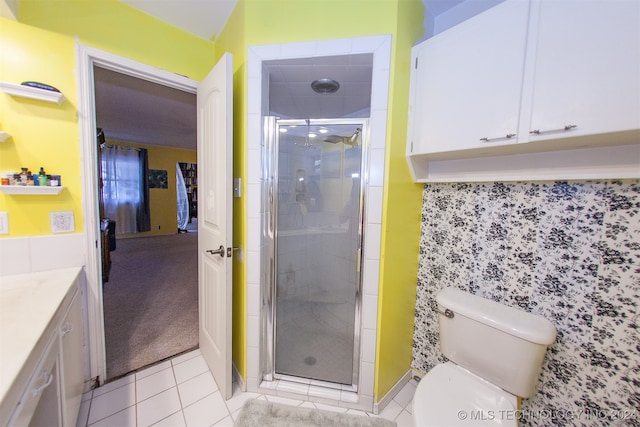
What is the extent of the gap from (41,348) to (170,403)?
37.8 inches

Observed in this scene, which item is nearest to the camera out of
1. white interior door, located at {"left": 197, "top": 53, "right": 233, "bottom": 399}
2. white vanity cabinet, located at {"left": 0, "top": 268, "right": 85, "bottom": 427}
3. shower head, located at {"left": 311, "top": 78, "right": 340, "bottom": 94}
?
white vanity cabinet, located at {"left": 0, "top": 268, "right": 85, "bottom": 427}

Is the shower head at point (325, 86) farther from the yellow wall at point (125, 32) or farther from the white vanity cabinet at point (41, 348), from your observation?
the white vanity cabinet at point (41, 348)

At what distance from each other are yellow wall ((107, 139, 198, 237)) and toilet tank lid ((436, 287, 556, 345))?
257 inches

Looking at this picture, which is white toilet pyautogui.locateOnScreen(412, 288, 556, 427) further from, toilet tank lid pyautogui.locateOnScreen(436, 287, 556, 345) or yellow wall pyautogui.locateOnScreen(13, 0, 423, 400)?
yellow wall pyautogui.locateOnScreen(13, 0, 423, 400)

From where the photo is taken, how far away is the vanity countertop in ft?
2.10

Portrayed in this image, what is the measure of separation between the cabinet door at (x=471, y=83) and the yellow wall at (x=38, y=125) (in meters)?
1.96

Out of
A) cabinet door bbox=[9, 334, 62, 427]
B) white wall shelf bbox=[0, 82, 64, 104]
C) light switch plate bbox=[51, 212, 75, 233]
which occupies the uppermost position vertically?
white wall shelf bbox=[0, 82, 64, 104]

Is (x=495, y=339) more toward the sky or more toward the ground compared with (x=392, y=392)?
more toward the sky

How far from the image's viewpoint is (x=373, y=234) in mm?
1341

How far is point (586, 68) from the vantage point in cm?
86

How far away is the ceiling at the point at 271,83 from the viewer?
4.72 ft

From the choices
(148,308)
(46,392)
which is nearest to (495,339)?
(46,392)

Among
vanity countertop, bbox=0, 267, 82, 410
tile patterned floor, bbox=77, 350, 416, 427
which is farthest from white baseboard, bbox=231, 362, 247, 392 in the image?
vanity countertop, bbox=0, 267, 82, 410

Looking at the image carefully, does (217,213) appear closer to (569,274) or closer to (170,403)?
(170,403)
